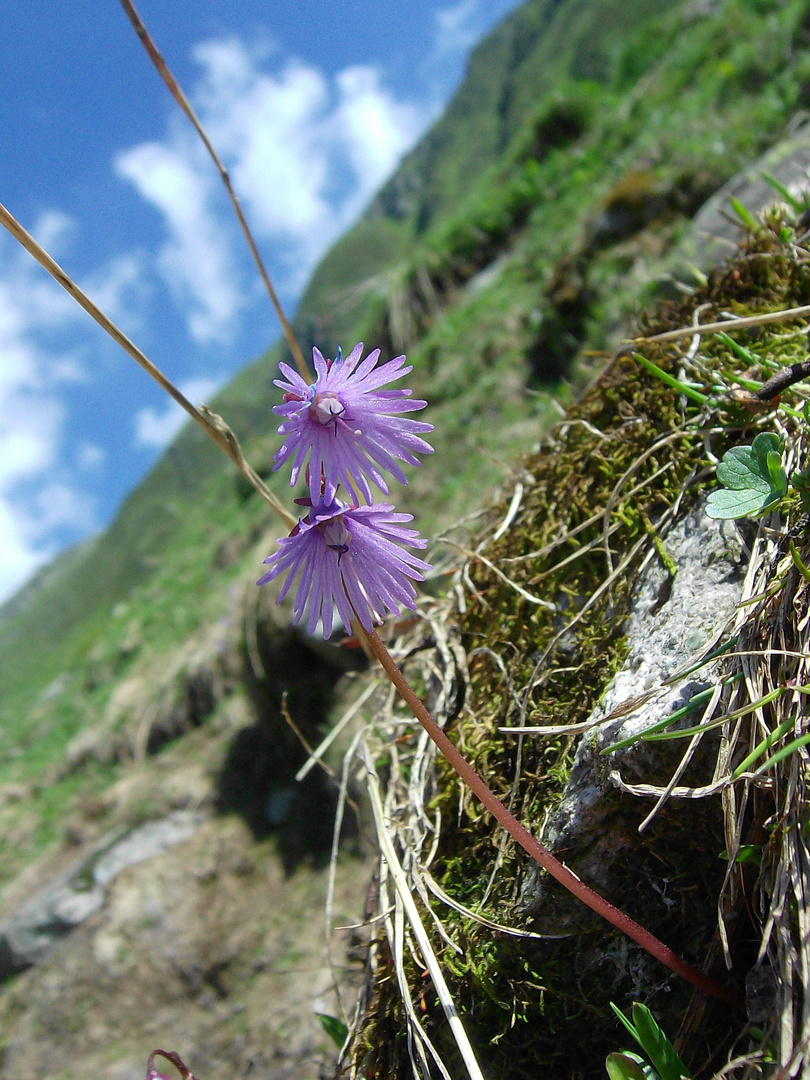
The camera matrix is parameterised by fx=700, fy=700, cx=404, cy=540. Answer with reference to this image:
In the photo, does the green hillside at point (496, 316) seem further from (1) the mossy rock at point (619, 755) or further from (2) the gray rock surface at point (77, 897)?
(2) the gray rock surface at point (77, 897)

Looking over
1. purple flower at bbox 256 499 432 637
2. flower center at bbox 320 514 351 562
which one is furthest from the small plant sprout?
flower center at bbox 320 514 351 562

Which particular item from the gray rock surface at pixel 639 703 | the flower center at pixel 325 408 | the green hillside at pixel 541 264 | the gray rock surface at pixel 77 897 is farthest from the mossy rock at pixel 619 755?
the gray rock surface at pixel 77 897

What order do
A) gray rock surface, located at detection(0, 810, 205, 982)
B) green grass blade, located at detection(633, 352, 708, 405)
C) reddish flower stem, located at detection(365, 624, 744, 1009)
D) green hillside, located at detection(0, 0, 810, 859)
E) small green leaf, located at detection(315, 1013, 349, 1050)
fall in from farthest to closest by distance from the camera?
gray rock surface, located at detection(0, 810, 205, 982) < green hillside, located at detection(0, 0, 810, 859) < small green leaf, located at detection(315, 1013, 349, 1050) < green grass blade, located at detection(633, 352, 708, 405) < reddish flower stem, located at detection(365, 624, 744, 1009)

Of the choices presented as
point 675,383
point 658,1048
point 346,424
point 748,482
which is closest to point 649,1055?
point 658,1048

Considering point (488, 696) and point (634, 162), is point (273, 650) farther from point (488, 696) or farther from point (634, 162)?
point (634, 162)

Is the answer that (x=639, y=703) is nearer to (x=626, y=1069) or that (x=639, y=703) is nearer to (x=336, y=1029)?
(x=626, y=1069)

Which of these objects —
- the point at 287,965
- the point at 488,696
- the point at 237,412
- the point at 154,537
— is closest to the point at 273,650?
the point at 287,965

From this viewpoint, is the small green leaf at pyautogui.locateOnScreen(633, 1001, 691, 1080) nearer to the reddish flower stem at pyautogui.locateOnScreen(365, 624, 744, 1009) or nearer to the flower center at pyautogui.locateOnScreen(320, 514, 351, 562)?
the reddish flower stem at pyautogui.locateOnScreen(365, 624, 744, 1009)
